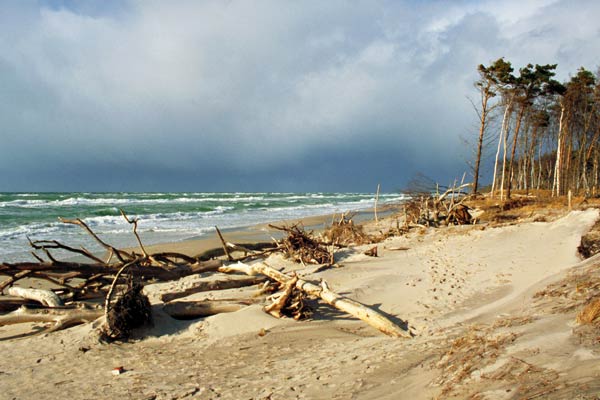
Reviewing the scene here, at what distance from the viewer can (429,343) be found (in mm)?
4621

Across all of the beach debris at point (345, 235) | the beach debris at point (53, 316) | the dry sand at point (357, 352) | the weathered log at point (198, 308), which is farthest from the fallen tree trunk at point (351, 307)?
the beach debris at point (345, 235)

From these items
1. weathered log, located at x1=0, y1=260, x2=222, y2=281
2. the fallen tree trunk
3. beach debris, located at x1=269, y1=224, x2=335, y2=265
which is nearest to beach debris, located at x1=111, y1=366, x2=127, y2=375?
the fallen tree trunk

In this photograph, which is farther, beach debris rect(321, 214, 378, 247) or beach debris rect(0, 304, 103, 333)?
beach debris rect(321, 214, 378, 247)

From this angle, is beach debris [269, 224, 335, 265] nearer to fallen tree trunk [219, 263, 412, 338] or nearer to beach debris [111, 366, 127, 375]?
fallen tree trunk [219, 263, 412, 338]

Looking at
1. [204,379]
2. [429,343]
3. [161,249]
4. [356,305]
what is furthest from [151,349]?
[161,249]

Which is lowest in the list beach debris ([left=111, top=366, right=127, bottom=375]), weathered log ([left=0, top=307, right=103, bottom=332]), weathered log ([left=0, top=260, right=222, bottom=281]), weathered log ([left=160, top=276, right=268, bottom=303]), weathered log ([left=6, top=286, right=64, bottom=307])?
beach debris ([left=111, top=366, right=127, bottom=375])

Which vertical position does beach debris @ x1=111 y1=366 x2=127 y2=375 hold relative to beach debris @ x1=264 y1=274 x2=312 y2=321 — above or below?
below

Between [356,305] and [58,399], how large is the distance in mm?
3553

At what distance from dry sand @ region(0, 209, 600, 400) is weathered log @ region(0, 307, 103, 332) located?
0.18 m

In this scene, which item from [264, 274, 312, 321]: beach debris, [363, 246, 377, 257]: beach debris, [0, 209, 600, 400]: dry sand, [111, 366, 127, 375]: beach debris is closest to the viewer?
[0, 209, 600, 400]: dry sand

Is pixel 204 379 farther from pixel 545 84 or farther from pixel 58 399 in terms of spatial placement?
pixel 545 84

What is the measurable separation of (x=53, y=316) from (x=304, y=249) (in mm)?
4903

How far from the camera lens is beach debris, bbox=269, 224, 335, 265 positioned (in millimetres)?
8844

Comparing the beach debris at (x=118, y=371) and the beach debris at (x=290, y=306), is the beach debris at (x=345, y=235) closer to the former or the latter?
the beach debris at (x=290, y=306)
